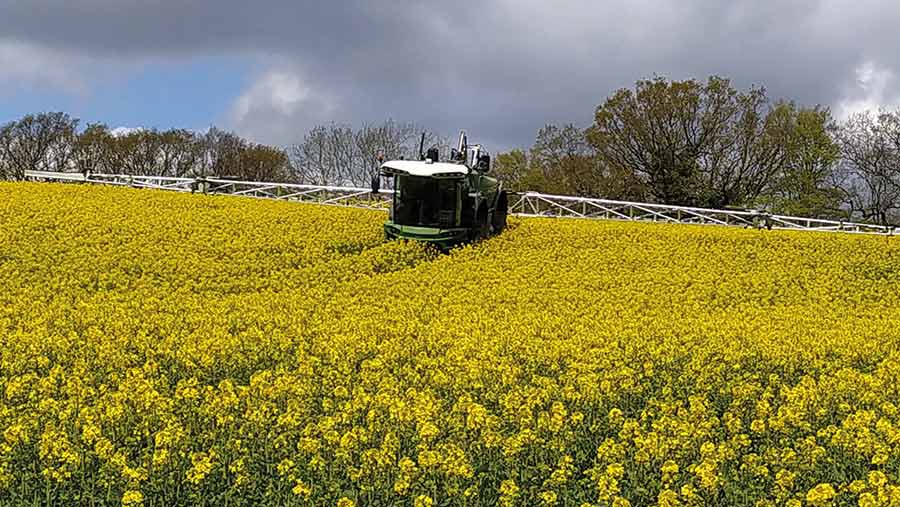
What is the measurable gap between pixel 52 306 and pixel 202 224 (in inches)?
451

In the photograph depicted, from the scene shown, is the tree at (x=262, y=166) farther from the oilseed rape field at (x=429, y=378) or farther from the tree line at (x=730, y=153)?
the oilseed rape field at (x=429, y=378)

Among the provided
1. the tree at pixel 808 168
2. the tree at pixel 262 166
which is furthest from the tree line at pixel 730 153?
the tree at pixel 262 166

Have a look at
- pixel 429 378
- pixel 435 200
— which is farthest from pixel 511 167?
pixel 429 378

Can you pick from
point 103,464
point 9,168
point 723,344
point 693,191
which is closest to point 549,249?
point 723,344

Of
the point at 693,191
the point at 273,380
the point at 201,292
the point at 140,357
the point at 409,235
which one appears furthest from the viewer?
the point at 693,191

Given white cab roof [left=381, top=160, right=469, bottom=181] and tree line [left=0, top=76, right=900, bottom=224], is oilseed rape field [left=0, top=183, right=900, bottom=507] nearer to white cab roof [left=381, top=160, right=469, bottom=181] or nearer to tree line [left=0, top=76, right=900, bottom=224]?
white cab roof [left=381, top=160, right=469, bottom=181]

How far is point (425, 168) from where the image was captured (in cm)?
2378

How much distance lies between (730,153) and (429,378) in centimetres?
5143

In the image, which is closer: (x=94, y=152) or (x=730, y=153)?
(x=730, y=153)

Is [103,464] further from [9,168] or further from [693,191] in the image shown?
[9,168]

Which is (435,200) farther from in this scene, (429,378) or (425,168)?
(429,378)

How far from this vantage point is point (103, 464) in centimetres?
700

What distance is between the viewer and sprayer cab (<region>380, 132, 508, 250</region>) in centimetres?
2377

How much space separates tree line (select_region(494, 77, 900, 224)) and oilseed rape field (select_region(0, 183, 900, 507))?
3534 centimetres
